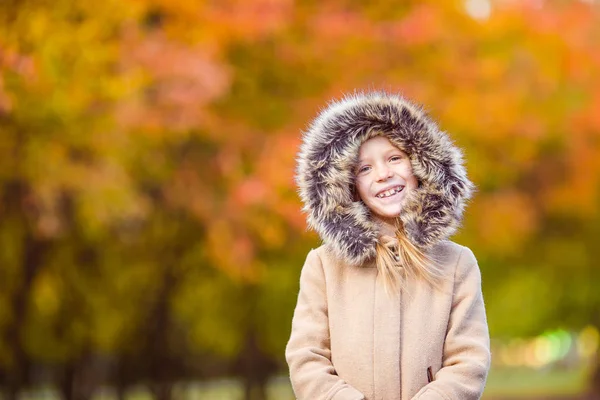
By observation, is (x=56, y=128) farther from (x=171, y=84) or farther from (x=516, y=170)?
(x=516, y=170)

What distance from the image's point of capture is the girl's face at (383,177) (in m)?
4.51

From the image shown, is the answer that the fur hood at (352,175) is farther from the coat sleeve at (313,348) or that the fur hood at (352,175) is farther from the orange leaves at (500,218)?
the orange leaves at (500,218)

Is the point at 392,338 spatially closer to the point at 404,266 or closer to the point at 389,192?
the point at 404,266

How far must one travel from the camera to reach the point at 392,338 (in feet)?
14.2

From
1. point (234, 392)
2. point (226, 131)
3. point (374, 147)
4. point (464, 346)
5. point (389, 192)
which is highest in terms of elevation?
point (234, 392)

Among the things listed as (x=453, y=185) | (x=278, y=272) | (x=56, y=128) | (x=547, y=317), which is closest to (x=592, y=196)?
(x=278, y=272)

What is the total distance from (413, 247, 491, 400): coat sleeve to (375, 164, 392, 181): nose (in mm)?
424

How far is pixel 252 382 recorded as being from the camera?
24797mm

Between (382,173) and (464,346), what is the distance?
2.48 feet

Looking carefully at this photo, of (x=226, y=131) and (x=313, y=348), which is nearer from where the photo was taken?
(x=313, y=348)

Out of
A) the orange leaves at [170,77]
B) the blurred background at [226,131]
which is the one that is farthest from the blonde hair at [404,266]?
the orange leaves at [170,77]

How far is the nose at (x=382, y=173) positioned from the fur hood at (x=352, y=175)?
10cm

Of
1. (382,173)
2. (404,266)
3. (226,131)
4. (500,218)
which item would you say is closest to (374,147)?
(382,173)

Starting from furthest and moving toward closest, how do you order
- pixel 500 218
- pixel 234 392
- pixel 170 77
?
1. pixel 234 392
2. pixel 500 218
3. pixel 170 77
